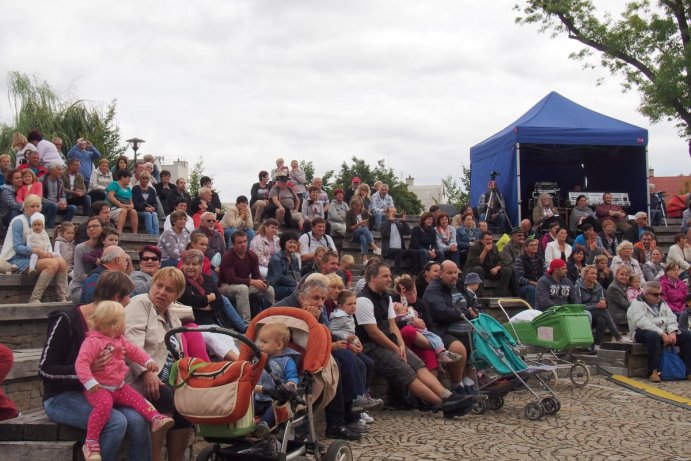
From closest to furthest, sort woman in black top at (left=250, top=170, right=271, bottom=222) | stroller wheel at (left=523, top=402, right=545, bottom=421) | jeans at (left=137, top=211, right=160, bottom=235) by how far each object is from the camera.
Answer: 1. stroller wheel at (left=523, top=402, right=545, bottom=421)
2. jeans at (left=137, top=211, right=160, bottom=235)
3. woman in black top at (left=250, top=170, right=271, bottom=222)

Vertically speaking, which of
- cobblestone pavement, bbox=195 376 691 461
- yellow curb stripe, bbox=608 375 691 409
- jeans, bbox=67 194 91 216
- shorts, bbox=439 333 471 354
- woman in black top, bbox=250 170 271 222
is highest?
woman in black top, bbox=250 170 271 222

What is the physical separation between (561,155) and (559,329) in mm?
10615

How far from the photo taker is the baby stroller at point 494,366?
27.3 feet

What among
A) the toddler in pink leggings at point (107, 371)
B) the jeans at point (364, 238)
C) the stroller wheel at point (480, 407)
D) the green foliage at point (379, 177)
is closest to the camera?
the toddler in pink leggings at point (107, 371)

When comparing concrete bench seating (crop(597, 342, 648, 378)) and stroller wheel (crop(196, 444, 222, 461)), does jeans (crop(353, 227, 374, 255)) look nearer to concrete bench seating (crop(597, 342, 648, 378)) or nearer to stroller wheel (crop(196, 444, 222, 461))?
concrete bench seating (crop(597, 342, 648, 378))

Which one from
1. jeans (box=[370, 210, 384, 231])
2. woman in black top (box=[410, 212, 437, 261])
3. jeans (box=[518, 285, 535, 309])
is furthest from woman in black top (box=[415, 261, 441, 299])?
jeans (box=[370, 210, 384, 231])

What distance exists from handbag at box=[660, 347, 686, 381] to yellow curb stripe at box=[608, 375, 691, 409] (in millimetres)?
479

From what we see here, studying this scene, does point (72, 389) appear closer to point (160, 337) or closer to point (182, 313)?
point (160, 337)

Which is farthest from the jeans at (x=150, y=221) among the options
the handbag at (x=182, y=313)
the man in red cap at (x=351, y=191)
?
the handbag at (x=182, y=313)

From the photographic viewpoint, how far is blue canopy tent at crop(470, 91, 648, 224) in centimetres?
1809

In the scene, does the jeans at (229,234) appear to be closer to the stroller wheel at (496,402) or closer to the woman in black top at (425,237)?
the woman in black top at (425,237)

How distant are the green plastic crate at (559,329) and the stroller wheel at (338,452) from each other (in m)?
4.91

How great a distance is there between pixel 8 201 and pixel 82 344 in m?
7.32

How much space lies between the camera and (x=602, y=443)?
268 inches
